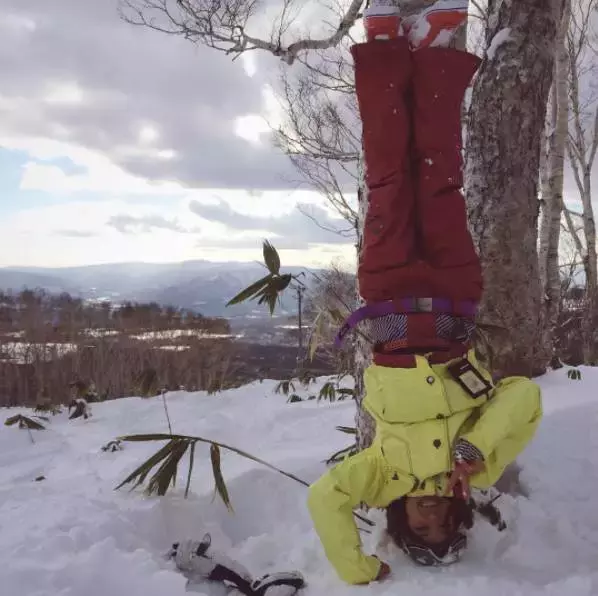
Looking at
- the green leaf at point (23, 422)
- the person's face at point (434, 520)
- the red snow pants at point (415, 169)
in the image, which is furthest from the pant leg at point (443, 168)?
the green leaf at point (23, 422)

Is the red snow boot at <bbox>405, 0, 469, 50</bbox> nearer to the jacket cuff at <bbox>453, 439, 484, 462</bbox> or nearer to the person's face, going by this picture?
the jacket cuff at <bbox>453, 439, 484, 462</bbox>

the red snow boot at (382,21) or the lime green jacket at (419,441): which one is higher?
the red snow boot at (382,21)

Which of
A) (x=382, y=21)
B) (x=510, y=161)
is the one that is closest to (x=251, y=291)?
(x=382, y=21)

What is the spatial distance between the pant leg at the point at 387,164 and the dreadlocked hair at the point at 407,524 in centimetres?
72

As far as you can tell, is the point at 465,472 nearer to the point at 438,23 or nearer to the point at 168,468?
the point at 168,468

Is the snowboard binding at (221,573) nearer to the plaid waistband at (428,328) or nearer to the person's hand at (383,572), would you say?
the person's hand at (383,572)

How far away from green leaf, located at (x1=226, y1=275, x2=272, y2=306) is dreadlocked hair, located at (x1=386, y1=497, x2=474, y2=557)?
1047mm

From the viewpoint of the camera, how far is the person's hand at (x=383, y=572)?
168 cm

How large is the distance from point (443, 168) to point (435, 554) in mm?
1300

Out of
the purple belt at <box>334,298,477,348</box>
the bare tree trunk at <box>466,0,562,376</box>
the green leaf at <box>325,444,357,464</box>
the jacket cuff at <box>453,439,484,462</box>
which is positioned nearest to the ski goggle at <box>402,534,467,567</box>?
the jacket cuff at <box>453,439,484,462</box>

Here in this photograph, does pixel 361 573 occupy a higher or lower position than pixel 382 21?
lower

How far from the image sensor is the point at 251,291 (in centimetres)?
235

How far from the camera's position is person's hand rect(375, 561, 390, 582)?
5.51 ft

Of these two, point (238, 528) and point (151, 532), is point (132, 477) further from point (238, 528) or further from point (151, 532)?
point (238, 528)
